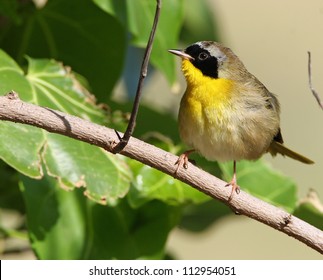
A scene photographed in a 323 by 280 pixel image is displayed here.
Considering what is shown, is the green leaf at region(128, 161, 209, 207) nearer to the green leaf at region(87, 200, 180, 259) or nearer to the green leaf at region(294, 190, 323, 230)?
the green leaf at region(87, 200, 180, 259)

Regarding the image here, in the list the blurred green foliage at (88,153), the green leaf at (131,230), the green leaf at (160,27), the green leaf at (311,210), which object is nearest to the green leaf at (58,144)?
the blurred green foliage at (88,153)

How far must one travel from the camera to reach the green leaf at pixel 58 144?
8.09ft

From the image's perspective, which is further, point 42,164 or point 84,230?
point 84,230

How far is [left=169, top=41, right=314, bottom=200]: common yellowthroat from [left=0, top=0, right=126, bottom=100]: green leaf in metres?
0.29

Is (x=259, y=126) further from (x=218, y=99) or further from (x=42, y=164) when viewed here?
(x=42, y=164)

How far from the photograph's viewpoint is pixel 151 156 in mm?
2096

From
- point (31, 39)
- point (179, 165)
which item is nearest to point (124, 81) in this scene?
point (31, 39)

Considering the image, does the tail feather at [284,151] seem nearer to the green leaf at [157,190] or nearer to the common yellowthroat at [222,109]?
the common yellowthroat at [222,109]

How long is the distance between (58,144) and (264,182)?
871mm

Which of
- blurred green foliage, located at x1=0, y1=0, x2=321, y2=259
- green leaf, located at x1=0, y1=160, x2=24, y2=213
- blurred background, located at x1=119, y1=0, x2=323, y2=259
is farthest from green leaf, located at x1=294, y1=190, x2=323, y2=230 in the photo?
blurred background, located at x1=119, y1=0, x2=323, y2=259

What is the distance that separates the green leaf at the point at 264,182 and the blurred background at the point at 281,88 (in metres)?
1.86

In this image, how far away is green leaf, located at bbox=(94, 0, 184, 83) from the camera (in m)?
2.79

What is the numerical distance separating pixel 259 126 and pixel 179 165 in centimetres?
92

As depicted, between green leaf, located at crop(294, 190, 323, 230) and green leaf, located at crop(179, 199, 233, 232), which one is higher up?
green leaf, located at crop(294, 190, 323, 230)
